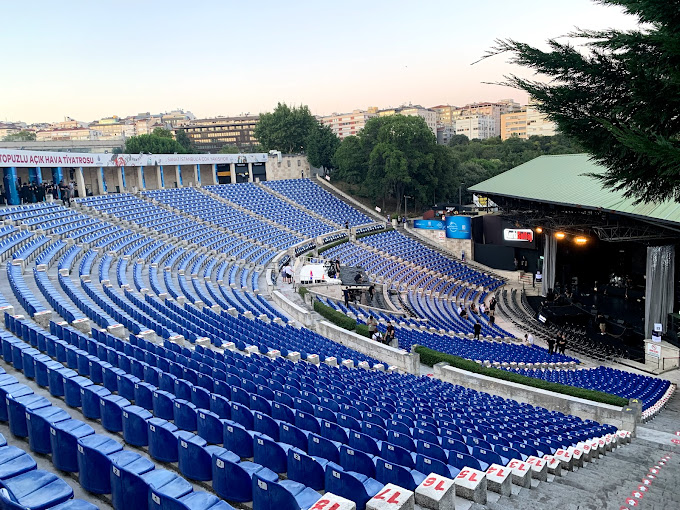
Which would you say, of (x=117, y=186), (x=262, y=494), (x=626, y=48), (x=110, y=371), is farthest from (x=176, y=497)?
(x=117, y=186)

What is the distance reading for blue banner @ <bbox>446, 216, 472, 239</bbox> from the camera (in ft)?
146

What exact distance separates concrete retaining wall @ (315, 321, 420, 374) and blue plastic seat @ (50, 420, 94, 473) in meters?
12.0

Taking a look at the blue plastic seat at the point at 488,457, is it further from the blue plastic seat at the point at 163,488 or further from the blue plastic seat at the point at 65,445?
the blue plastic seat at the point at 65,445

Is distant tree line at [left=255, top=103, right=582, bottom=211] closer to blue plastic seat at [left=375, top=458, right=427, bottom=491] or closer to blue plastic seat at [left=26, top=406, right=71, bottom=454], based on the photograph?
blue plastic seat at [left=375, top=458, right=427, bottom=491]

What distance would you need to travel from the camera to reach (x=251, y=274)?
2819cm

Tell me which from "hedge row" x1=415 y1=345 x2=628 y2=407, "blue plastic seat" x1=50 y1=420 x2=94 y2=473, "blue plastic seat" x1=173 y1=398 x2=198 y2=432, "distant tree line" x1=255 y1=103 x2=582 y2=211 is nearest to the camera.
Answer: "blue plastic seat" x1=50 y1=420 x2=94 y2=473

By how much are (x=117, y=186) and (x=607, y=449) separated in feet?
135

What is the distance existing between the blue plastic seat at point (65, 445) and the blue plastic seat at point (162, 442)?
733 mm

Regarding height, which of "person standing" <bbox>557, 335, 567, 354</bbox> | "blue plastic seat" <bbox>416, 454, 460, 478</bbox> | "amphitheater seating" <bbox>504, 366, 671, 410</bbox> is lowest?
"person standing" <bbox>557, 335, 567, 354</bbox>

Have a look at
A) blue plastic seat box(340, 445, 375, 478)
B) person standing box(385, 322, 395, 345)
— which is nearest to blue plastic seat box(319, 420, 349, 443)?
blue plastic seat box(340, 445, 375, 478)

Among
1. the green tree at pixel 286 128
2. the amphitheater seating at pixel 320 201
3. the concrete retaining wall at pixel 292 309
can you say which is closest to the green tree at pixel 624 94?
the concrete retaining wall at pixel 292 309

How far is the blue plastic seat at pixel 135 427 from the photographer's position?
6.69 meters

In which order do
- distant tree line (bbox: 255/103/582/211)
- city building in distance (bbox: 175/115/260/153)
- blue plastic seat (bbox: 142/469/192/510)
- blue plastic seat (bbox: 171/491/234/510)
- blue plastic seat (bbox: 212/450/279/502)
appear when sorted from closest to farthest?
blue plastic seat (bbox: 171/491/234/510), blue plastic seat (bbox: 142/469/192/510), blue plastic seat (bbox: 212/450/279/502), distant tree line (bbox: 255/103/582/211), city building in distance (bbox: 175/115/260/153)

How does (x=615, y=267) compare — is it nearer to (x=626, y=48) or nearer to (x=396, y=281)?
(x=396, y=281)
